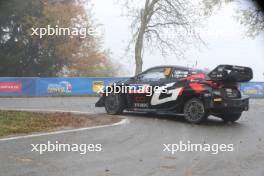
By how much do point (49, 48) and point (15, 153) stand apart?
123 ft

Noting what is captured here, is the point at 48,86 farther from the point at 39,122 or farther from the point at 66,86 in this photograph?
the point at 39,122

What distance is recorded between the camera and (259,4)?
26422 mm

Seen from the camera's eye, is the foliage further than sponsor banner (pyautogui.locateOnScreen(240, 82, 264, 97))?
Yes

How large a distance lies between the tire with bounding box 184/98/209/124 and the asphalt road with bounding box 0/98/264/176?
485 millimetres

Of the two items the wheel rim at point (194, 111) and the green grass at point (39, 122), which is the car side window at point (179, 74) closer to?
the wheel rim at point (194, 111)

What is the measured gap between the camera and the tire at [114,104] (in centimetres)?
1269

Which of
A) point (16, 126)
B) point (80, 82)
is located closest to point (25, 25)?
point (80, 82)

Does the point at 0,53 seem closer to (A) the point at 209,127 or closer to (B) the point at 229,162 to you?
(A) the point at 209,127

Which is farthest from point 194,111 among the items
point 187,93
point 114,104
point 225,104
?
point 114,104

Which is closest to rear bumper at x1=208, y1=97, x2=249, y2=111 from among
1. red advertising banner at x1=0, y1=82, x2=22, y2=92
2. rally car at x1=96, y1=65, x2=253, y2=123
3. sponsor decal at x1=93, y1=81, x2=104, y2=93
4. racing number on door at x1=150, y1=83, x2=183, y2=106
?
rally car at x1=96, y1=65, x2=253, y2=123

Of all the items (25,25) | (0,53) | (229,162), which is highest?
(25,25)

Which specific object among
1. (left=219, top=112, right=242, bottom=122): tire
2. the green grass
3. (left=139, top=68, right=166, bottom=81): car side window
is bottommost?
the green grass

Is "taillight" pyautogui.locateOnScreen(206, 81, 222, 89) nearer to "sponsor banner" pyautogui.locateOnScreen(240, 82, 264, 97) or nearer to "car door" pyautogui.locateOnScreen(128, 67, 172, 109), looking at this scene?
"car door" pyautogui.locateOnScreen(128, 67, 172, 109)

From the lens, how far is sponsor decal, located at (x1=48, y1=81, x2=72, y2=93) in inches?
1071
